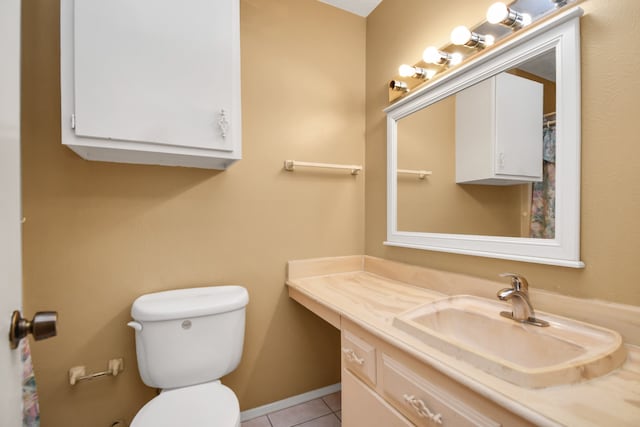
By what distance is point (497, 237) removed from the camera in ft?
3.77

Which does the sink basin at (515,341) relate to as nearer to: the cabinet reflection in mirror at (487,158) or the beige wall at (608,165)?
the beige wall at (608,165)

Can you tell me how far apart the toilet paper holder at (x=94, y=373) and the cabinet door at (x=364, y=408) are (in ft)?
3.43

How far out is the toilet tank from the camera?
1.21 m

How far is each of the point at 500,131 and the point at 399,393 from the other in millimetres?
1042

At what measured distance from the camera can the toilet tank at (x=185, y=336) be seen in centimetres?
121

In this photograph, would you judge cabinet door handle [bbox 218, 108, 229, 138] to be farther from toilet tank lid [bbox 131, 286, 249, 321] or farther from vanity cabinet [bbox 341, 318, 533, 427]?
vanity cabinet [bbox 341, 318, 533, 427]

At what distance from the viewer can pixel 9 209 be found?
498mm

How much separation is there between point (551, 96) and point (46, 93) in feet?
6.45

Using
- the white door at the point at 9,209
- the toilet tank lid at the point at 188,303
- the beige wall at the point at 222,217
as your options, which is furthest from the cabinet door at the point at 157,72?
the toilet tank lid at the point at 188,303

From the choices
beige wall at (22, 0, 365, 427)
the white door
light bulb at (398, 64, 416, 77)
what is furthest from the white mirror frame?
the white door

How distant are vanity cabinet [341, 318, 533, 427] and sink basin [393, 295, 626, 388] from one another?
2.9 inches

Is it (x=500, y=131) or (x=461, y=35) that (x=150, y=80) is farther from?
(x=500, y=131)

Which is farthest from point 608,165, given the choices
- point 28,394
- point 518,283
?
point 28,394

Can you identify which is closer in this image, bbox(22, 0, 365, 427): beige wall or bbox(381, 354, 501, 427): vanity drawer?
bbox(381, 354, 501, 427): vanity drawer
